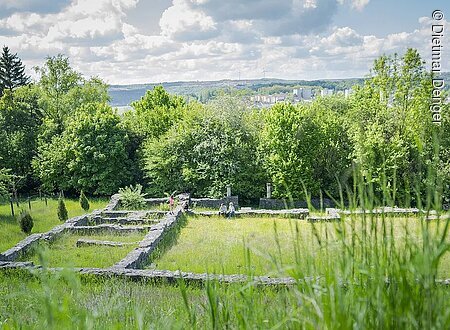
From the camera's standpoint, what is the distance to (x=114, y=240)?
1502 centimetres

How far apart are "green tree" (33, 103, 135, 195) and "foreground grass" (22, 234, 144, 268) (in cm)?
897

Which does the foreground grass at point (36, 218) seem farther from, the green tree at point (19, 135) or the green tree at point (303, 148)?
the green tree at point (303, 148)

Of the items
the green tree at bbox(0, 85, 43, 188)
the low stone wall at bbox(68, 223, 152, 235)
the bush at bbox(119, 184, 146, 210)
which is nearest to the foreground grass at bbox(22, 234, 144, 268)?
the low stone wall at bbox(68, 223, 152, 235)

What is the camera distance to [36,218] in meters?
18.8

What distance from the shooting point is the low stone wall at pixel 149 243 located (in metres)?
11.4

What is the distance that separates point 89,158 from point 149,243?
12.3 metres

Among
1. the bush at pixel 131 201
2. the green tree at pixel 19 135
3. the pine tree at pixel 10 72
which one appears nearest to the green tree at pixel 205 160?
the bush at pixel 131 201

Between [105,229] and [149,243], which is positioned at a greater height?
[149,243]

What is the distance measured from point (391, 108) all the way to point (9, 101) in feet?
75.8

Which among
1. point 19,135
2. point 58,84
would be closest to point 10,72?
point 58,84

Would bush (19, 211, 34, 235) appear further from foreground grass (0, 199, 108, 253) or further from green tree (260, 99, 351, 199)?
green tree (260, 99, 351, 199)

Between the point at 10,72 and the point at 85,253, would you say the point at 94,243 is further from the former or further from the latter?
the point at 10,72

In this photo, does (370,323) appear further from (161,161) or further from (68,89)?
(68,89)

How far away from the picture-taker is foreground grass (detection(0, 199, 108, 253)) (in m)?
15.3
